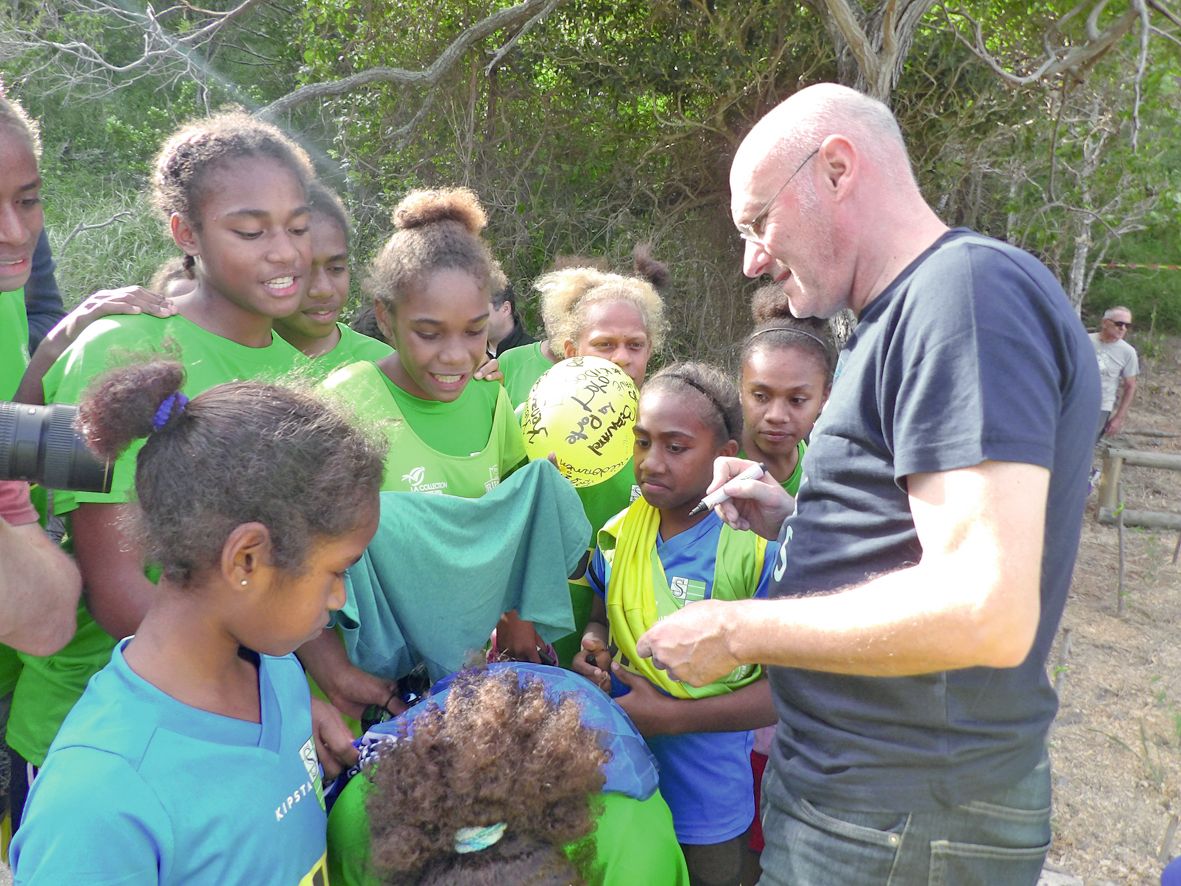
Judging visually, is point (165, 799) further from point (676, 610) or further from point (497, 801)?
point (676, 610)

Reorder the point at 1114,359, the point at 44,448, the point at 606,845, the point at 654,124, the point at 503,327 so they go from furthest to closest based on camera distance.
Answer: the point at 1114,359 < the point at 654,124 < the point at 503,327 < the point at 606,845 < the point at 44,448

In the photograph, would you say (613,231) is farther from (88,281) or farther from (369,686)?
(369,686)

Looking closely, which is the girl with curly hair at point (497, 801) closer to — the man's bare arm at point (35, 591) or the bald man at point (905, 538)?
the bald man at point (905, 538)

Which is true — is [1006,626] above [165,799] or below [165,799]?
above

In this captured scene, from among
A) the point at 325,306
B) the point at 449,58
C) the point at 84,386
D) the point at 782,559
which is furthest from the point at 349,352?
the point at 449,58

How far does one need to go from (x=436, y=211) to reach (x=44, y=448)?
1.68 metres

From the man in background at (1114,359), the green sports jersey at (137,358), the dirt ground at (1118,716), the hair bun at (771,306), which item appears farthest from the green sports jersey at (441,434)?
the man in background at (1114,359)

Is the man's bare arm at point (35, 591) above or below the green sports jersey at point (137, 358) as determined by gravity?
below

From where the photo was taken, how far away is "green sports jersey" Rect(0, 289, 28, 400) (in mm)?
2229

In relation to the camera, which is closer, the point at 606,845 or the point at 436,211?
the point at 606,845

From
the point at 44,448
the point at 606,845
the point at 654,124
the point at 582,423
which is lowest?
the point at 606,845

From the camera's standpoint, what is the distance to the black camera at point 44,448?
149 centimetres

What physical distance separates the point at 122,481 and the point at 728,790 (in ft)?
5.26

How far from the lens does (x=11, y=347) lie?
2.26 meters
